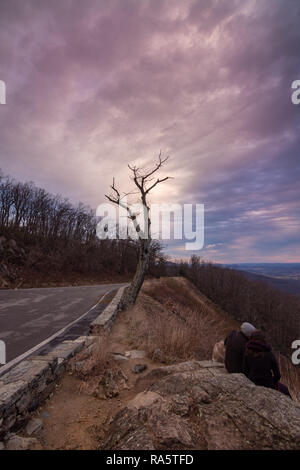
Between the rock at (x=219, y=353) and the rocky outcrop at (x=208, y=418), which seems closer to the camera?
→ the rocky outcrop at (x=208, y=418)

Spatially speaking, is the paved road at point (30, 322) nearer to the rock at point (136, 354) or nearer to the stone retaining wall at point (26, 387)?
the stone retaining wall at point (26, 387)

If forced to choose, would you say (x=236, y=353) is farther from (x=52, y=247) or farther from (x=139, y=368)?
(x=52, y=247)

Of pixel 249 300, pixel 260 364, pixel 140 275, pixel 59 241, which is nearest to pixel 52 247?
pixel 59 241

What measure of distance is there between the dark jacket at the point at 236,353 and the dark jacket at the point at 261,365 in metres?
0.22

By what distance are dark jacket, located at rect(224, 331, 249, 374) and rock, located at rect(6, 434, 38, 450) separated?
3.01m

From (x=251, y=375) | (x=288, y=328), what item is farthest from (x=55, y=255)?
(x=288, y=328)

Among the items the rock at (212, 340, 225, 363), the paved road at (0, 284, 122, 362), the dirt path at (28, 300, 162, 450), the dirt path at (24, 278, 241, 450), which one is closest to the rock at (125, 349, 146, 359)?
the dirt path at (24, 278, 241, 450)

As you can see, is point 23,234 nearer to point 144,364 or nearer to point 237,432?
point 144,364

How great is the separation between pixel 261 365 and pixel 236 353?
18.7 inches

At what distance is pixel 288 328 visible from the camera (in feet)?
159

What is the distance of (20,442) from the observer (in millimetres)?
2594

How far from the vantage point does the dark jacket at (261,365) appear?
132 inches

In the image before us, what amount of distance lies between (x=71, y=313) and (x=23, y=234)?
2746 cm

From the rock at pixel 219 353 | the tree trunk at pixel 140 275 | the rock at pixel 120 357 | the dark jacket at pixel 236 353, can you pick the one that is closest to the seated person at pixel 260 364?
the dark jacket at pixel 236 353
